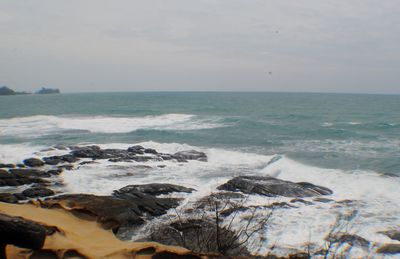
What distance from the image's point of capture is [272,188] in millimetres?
14984

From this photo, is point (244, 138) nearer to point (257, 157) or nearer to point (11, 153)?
point (257, 157)

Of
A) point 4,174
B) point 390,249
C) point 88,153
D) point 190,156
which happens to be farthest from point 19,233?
point 88,153

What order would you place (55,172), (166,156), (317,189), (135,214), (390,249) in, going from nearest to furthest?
(390,249) < (135,214) < (317,189) < (55,172) < (166,156)

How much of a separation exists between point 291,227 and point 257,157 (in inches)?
488

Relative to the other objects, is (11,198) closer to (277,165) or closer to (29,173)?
(29,173)

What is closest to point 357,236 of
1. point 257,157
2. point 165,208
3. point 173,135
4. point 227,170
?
point 165,208

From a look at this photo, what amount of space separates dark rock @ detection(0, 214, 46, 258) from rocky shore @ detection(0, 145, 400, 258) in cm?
1

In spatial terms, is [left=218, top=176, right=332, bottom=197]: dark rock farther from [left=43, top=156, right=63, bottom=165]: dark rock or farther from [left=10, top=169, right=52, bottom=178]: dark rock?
[left=43, top=156, right=63, bottom=165]: dark rock

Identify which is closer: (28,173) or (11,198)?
(11,198)

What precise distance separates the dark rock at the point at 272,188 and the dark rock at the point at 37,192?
7.28 metres

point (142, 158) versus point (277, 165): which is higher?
point (142, 158)

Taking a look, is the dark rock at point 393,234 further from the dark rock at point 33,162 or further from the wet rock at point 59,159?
the dark rock at point 33,162

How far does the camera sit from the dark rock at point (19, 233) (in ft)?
13.4

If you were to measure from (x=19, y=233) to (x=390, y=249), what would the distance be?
9.75 meters
